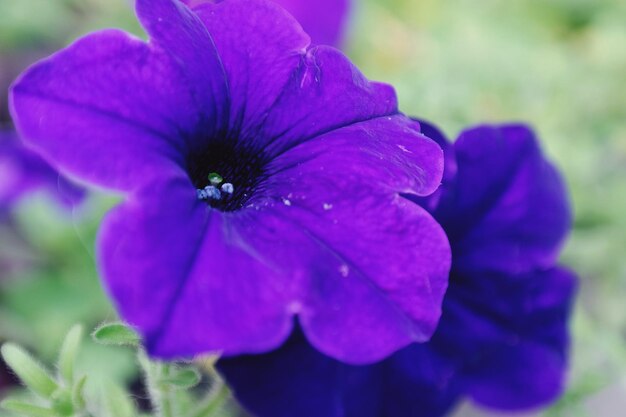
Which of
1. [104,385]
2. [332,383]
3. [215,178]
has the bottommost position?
[104,385]

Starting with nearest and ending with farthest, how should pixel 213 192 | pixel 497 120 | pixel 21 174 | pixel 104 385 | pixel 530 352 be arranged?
1. pixel 213 192
2. pixel 104 385
3. pixel 530 352
4. pixel 21 174
5. pixel 497 120

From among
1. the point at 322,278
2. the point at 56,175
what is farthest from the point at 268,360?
the point at 56,175

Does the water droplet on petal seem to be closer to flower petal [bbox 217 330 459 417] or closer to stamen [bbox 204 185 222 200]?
stamen [bbox 204 185 222 200]

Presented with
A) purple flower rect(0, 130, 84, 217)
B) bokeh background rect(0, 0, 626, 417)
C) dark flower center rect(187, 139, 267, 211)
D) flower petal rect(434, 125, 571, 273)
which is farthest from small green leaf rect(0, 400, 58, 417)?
purple flower rect(0, 130, 84, 217)

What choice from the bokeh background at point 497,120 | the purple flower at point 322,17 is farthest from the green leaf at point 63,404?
the purple flower at point 322,17

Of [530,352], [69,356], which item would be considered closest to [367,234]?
[69,356]

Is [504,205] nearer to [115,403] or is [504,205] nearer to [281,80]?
[281,80]
